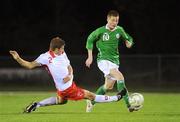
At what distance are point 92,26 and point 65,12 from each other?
5.84ft

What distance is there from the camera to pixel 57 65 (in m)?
15.6

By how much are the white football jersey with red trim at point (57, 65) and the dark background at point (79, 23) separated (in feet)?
73.2

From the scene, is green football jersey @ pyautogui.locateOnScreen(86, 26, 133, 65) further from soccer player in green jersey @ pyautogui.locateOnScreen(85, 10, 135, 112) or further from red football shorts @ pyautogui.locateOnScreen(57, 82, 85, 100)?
red football shorts @ pyautogui.locateOnScreen(57, 82, 85, 100)

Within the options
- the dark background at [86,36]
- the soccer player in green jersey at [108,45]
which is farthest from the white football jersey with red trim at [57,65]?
the dark background at [86,36]

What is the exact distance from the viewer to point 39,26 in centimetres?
4084

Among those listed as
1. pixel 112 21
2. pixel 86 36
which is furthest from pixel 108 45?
pixel 86 36

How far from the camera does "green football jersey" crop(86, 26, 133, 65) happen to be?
17250 mm

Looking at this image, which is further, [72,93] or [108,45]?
[108,45]

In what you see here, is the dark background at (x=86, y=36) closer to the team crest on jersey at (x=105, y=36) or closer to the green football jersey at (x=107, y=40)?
the green football jersey at (x=107, y=40)

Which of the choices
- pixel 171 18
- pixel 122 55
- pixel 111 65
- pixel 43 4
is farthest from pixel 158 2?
pixel 111 65

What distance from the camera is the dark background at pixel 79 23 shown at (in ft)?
125

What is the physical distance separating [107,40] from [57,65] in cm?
209

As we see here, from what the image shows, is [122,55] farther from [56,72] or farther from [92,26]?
[56,72]

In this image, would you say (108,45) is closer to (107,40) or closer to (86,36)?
(107,40)
